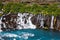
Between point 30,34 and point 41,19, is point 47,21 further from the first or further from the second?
point 30,34

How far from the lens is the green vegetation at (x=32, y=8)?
2086 cm

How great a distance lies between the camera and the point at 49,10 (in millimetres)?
21000

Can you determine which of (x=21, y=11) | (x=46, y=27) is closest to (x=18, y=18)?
(x=21, y=11)

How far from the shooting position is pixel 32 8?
21.4m

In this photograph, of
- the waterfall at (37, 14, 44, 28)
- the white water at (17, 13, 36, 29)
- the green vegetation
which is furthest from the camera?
the green vegetation

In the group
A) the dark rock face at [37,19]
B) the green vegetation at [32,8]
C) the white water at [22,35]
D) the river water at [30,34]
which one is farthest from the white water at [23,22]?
the white water at [22,35]

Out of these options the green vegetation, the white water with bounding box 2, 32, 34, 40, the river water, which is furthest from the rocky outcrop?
the white water with bounding box 2, 32, 34, 40

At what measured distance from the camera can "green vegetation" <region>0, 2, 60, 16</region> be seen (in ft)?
68.4

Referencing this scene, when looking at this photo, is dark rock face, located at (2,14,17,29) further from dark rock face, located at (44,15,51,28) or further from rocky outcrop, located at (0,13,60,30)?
dark rock face, located at (44,15,51,28)

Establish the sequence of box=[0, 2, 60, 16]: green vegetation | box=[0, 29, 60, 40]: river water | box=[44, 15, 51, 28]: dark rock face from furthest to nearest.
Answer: box=[0, 2, 60, 16]: green vegetation < box=[44, 15, 51, 28]: dark rock face < box=[0, 29, 60, 40]: river water

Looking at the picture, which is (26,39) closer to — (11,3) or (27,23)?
(27,23)

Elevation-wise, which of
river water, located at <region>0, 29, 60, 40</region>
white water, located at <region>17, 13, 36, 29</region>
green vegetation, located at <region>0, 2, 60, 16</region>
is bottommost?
river water, located at <region>0, 29, 60, 40</region>

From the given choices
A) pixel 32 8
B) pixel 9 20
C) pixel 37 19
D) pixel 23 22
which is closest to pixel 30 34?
pixel 37 19

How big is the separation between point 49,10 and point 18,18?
2.21 meters
